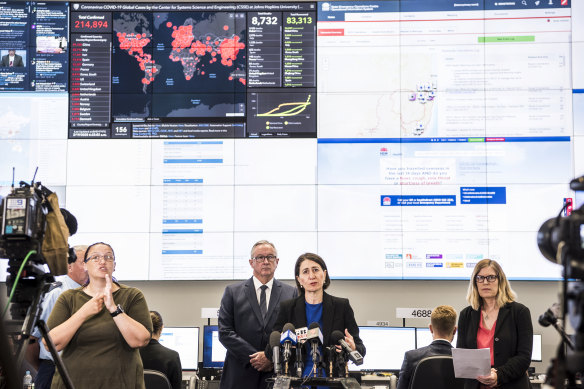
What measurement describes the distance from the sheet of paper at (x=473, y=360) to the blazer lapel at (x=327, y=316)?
2.13 feet

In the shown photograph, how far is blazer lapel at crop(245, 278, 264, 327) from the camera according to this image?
168 inches

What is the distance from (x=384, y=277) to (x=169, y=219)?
199cm

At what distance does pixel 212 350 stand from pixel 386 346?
1.46m

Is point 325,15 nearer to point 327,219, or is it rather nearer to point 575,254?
point 327,219

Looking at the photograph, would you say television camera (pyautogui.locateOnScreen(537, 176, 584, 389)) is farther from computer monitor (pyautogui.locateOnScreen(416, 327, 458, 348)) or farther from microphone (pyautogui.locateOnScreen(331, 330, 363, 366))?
computer monitor (pyautogui.locateOnScreen(416, 327, 458, 348))

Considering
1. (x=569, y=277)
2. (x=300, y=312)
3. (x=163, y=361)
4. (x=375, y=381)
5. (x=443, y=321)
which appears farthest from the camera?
(x=375, y=381)

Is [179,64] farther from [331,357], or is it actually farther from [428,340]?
A: [331,357]

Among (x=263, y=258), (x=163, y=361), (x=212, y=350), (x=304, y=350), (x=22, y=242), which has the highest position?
(x=22, y=242)

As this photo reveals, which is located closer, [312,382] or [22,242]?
[22,242]

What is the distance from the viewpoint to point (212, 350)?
5.64 m

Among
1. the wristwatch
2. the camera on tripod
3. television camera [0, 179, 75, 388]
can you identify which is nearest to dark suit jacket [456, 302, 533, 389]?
the wristwatch

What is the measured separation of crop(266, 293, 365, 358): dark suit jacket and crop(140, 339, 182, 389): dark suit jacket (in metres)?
0.79

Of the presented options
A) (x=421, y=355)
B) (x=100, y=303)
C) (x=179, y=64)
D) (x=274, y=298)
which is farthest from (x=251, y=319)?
(x=179, y=64)

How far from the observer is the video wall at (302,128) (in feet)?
19.4
